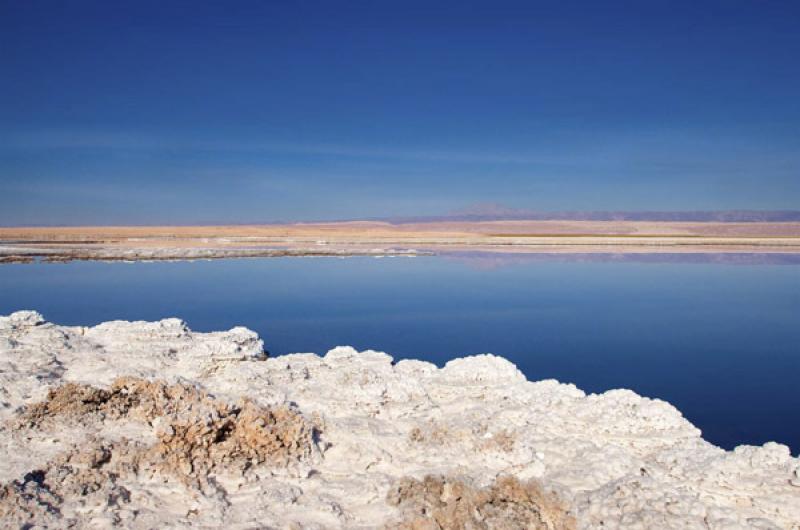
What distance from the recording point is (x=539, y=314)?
10734mm

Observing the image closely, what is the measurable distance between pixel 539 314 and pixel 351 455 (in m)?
6.92

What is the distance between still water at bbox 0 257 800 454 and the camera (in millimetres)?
6805

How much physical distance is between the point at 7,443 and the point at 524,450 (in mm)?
3353

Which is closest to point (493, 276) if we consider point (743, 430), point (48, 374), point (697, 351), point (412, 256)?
point (412, 256)

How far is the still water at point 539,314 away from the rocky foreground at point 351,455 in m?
1.55

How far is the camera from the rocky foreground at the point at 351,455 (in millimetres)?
3596

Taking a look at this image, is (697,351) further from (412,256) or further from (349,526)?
(412,256)

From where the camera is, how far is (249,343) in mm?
6797

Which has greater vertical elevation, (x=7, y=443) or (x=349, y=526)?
(x=7, y=443)

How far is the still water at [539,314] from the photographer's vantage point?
6.80 meters

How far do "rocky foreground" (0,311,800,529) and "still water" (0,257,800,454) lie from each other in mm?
1551

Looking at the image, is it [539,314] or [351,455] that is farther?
[539,314]

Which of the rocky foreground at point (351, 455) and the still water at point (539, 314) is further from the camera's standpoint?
the still water at point (539, 314)

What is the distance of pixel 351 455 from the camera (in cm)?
434
